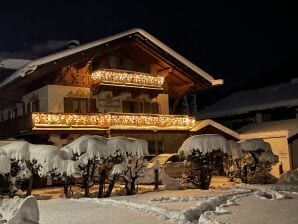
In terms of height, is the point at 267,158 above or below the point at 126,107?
below

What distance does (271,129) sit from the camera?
31.7 meters

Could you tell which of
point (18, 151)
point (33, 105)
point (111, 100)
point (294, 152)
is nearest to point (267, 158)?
point (294, 152)

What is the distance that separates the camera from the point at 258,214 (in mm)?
11688

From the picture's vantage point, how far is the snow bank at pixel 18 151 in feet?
55.2

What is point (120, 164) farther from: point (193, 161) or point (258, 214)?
point (258, 214)

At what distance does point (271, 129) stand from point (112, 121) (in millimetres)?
11940

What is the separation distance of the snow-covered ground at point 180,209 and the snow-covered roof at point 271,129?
13397 mm

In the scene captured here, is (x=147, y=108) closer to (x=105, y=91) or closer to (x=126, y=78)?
(x=126, y=78)

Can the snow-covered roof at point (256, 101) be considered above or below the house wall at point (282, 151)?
above

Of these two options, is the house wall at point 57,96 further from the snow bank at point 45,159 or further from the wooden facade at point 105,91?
the snow bank at point 45,159

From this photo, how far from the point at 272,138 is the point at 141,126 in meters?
9.36

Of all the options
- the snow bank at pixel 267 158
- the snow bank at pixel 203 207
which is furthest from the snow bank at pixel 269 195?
the snow bank at pixel 267 158

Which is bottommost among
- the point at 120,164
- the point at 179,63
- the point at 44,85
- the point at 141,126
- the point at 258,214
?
the point at 258,214

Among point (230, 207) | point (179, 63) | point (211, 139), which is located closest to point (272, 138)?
point (179, 63)
